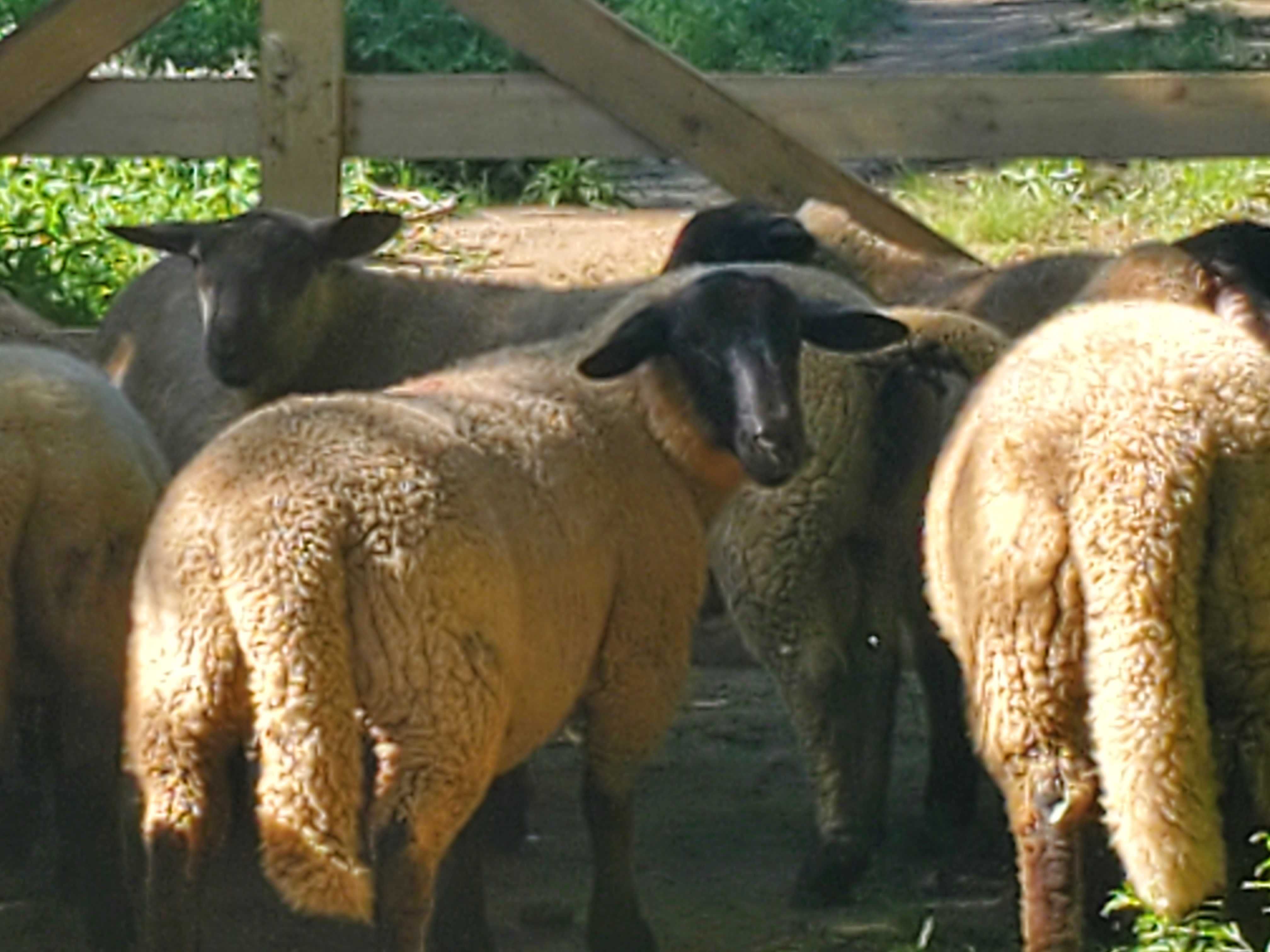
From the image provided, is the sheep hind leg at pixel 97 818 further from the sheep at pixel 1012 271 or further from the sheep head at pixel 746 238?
the sheep at pixel 1012 271

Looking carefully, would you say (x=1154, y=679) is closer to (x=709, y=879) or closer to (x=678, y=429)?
(x=678, y=429)

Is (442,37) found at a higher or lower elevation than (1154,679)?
higher

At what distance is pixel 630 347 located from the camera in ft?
21.0

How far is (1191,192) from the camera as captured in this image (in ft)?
41.1

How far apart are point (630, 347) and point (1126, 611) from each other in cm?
167

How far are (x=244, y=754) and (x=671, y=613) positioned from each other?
110 cm

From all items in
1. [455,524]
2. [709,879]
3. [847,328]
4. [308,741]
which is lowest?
[709,879]

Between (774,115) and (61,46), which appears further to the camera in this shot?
(774,115)

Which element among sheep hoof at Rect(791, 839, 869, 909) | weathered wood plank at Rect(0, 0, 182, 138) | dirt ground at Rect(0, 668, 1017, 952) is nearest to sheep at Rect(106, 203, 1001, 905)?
sheep hoof at Rect(791, 839, 869, 909)

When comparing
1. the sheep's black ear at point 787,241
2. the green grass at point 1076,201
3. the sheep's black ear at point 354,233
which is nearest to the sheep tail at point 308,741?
the sheep's black ear at point 354,233

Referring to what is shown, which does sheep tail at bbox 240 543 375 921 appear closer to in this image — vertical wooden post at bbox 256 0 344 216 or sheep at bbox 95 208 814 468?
sheep at bbox 95 208 814 468

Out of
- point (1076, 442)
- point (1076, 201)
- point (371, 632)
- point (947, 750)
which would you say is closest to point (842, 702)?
point (947, 750)

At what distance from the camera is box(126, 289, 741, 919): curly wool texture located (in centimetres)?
518

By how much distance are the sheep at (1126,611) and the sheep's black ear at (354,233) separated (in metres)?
2.73
